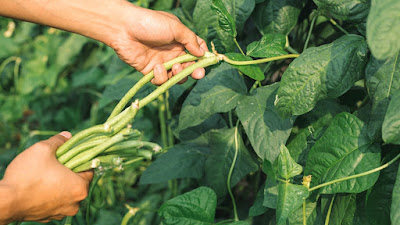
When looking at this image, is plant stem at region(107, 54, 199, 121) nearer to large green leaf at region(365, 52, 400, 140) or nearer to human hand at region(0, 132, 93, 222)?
human hand at region(0, 132, 93, 222)

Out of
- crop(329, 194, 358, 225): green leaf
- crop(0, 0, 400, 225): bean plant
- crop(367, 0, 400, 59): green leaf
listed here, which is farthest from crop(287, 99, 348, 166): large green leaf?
crop(367, 0, 400, 59): green leaf

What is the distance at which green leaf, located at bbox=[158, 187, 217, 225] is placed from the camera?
3.05 ft

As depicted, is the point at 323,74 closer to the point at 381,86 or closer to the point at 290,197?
the point at 381,86

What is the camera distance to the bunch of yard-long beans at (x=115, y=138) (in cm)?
86

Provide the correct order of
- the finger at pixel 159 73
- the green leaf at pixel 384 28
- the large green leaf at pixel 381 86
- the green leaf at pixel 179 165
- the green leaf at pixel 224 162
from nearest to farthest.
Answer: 1. the green leaf at pixel 384 28
2. the large green leaf at pixel 381 86
3. the finger at pixel 159 73
4. the green leaf at pixel 224 162
5. the green leaf at pixel 179 165

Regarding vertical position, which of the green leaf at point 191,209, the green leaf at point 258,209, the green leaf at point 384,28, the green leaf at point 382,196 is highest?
the green leaf at point 384,28

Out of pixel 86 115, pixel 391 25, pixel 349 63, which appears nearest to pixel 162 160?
pixel 349 63

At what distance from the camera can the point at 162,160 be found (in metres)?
1.27

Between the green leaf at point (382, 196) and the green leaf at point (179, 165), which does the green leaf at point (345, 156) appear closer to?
the green leaf at point (382, 196)

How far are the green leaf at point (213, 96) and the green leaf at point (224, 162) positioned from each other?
12 centimetres

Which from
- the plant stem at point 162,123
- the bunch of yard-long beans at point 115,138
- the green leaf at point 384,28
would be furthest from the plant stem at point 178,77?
the plant stem at point 162,123

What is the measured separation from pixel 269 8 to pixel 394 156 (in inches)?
18.9

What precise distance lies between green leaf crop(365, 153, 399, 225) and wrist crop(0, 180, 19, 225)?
28.5 inches

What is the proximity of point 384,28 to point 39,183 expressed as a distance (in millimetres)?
734
